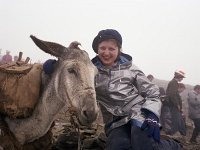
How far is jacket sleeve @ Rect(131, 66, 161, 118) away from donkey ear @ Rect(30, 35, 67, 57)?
131 centimetres

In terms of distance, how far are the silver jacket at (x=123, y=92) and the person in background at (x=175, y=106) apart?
6930mm

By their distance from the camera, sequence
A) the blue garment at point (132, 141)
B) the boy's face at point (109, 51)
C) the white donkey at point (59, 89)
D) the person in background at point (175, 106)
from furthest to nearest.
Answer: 1. the person in background at point (175, 106)
2. the boy's face at point (109, 51)
3. the white donkey at point (59, 89)
4. the blue garment at point (132, 141)

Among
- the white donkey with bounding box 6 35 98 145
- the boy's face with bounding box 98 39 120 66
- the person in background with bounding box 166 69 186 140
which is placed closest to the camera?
the white donkey with bounding box 6 35 98 145

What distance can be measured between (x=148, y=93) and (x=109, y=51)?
0.92m

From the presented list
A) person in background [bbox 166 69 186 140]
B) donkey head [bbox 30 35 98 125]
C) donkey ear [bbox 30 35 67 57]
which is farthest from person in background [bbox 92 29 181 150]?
person in background [bbox 166 69 186 140]

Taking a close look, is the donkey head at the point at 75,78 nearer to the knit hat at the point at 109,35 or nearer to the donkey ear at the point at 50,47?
the donkey ear at the point at 50,47

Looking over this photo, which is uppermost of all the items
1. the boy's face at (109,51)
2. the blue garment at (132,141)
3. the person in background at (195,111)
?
the boy's face at (109,51)

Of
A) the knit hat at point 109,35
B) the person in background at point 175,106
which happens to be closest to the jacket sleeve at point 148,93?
the knit hat at point 109,35

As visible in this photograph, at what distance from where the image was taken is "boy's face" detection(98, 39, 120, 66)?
5.04 m

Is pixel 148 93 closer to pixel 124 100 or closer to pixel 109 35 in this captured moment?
pixel 124 100

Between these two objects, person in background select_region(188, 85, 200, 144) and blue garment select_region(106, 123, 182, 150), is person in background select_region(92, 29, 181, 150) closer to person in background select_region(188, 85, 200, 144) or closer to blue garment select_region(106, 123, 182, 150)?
blue garment select_region(106, 123, 182, 150)

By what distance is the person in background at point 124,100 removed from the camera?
4.34 metres

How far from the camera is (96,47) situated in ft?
17.5

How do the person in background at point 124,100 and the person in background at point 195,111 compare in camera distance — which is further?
the person in background at point 195,111
